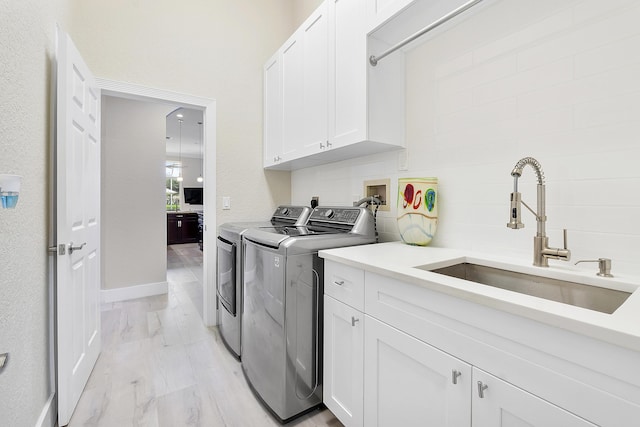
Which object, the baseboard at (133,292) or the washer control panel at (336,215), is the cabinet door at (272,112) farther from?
the baseboard at (133,292)

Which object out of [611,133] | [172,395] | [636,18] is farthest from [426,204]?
[172,395]

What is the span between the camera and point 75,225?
5.50ft

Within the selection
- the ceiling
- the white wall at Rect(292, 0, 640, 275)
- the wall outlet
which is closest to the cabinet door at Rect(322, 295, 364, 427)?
the white wall at Rect(292, 0, 640, 275)

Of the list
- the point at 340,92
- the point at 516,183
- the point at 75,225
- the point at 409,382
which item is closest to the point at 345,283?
the point at 409,382

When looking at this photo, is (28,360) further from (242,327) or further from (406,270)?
(406,270)

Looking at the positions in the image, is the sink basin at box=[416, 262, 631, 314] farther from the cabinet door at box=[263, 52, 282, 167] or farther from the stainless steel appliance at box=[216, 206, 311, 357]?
the cabinet door at box=[263, 52, 282, 167]

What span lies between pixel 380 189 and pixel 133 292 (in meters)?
3.16

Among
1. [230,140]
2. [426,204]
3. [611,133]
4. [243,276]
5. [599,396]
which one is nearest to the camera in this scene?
[599,396]

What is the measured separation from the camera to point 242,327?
1.96 metres

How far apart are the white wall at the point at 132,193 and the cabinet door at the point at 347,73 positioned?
265 cm

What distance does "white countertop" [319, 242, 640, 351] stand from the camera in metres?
0.60

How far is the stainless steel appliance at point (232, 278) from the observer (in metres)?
2.03

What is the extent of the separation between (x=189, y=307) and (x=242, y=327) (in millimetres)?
1483

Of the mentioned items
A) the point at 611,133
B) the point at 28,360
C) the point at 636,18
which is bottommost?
the point at 28,360
